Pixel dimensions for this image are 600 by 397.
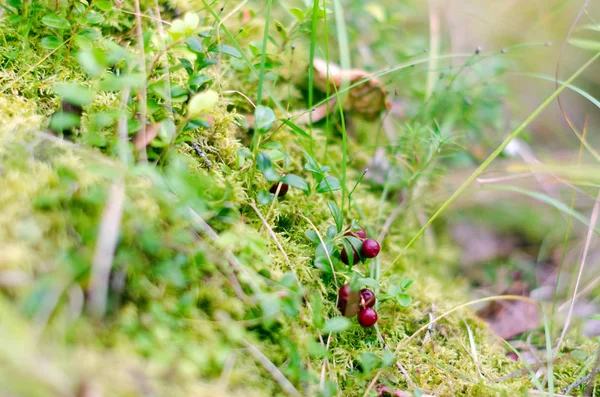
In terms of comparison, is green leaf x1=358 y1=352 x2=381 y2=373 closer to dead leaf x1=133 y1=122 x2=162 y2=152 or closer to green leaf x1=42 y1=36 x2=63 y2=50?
dead leaf x1=133 y1=122 x2=162 y2=152

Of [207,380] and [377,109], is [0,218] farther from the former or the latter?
[377,109]

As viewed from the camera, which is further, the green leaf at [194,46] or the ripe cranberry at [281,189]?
the ripe cranberry at [281,189]

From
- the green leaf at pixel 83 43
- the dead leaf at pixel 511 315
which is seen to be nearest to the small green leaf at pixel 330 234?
the green leaf at pixel 83 43

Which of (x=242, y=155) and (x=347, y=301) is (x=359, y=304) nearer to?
(x=347, y=301)

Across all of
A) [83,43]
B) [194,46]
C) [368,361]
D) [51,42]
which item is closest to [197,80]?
[194,46]

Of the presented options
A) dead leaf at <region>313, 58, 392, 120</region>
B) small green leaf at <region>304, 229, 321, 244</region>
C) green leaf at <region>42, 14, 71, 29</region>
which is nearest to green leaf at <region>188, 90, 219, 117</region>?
small green leaf at <region>304, 229, 321, 244</region>

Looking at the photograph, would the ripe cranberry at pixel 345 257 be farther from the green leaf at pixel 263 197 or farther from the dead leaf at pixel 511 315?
the dead leaf at pixel 511 315

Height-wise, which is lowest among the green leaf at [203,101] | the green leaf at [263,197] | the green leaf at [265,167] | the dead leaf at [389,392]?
the dead leaf at [389,392]
